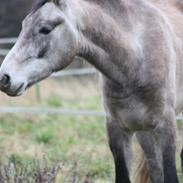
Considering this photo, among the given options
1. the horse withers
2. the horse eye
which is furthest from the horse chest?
the horse eye

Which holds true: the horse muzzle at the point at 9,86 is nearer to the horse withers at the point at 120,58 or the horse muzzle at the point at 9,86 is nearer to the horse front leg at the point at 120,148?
the horse withers at the point at 120,58

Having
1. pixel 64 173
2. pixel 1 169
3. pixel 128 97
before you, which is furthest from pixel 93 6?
pixel 64 173

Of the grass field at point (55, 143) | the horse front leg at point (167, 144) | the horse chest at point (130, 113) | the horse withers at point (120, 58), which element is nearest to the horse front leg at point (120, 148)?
the horse withers at point (120, 58)

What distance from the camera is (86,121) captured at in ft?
35.2

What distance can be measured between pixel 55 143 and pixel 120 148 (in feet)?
11.7

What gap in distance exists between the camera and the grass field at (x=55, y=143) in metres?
6.02

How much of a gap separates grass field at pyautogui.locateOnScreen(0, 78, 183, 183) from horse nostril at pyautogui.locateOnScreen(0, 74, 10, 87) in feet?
3.24

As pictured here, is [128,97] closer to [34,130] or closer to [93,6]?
[93,6]

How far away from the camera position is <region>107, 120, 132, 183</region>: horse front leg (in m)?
5.45

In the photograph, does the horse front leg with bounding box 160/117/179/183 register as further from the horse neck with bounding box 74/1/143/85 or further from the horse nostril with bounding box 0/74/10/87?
the horse nostril with bounding box 0/74/10/87

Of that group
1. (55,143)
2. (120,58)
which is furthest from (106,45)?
(55,143)

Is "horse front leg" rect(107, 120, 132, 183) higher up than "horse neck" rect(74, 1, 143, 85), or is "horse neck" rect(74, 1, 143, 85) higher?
"horse neck" rect(74, 1, 143, 85)

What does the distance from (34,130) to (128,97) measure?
16.4ft

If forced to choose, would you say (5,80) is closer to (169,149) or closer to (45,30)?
(45,30)
